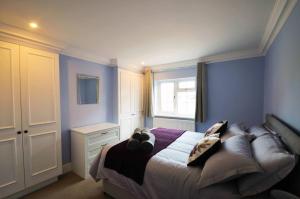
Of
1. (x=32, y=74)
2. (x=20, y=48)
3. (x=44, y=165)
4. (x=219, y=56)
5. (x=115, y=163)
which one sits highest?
(x=219, y=56)

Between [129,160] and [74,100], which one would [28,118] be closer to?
[74,100]

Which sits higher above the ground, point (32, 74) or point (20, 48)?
point (20, 48)

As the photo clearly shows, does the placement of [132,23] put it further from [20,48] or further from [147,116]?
[147,116]

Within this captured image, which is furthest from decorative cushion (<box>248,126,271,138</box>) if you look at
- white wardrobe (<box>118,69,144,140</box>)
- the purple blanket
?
white wardrobe (<box>118,69,144,140</box>)

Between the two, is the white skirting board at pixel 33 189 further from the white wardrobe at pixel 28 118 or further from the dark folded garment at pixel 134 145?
the dark folded garment at pixel 134 145

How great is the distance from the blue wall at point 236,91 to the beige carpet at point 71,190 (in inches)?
102

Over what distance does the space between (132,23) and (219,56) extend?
2.23 m

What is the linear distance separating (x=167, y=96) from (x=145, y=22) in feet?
8.98

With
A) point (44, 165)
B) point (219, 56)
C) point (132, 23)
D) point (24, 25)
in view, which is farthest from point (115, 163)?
point (219, 56)

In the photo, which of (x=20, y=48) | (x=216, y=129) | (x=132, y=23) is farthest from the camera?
(x=216, y=129)

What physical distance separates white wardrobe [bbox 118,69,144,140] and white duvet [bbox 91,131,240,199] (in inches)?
72.8

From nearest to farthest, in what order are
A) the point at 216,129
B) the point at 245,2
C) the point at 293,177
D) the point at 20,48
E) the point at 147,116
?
the point at 293,177, the point at 245,2, the point at 20,48, the point at 216,129, the point at 147,116

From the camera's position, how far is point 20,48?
78.8 inches

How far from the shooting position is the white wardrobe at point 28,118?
6.20ft
